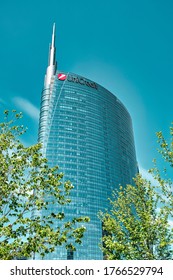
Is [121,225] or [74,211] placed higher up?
[74,211]

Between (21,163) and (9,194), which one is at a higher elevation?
(21,163)

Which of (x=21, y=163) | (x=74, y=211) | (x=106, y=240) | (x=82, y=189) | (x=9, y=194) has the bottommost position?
(x=106, y=240)

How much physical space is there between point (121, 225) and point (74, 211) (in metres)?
171

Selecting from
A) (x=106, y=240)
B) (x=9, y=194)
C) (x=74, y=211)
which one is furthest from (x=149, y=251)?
(x=74, y=211)

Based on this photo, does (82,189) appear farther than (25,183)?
Yes

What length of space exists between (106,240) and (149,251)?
3566 mm

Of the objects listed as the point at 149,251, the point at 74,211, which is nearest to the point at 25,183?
the point at 149,251

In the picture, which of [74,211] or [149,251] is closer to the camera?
[149,251]

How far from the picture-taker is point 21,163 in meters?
18.7

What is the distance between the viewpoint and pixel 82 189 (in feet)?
655
